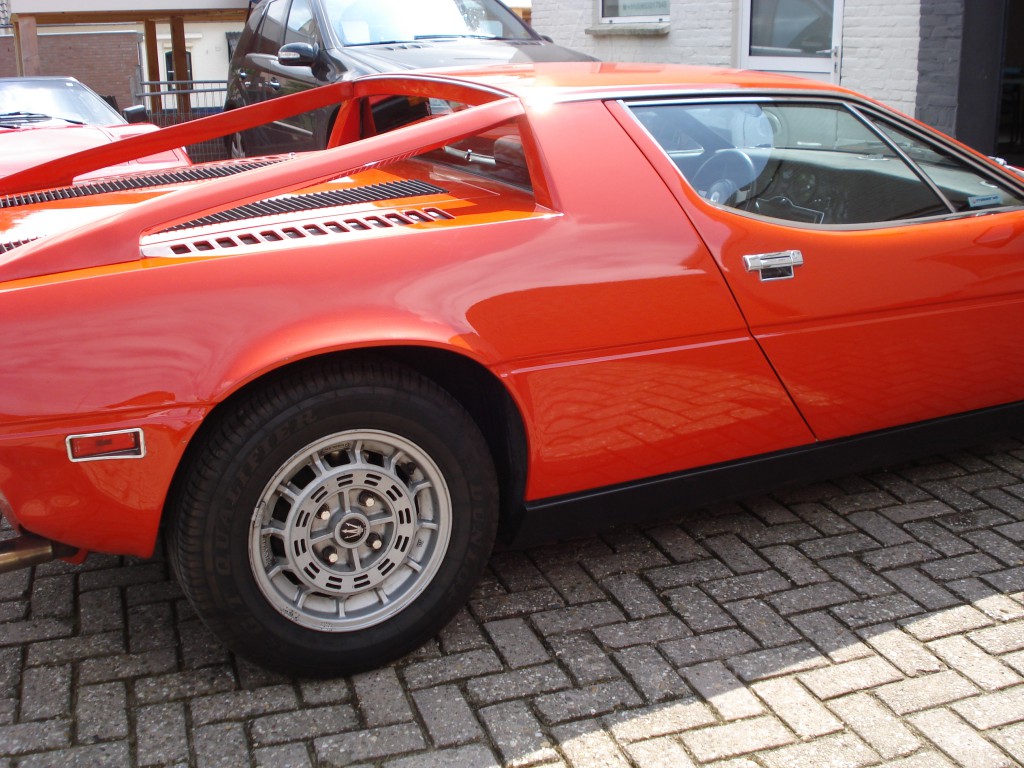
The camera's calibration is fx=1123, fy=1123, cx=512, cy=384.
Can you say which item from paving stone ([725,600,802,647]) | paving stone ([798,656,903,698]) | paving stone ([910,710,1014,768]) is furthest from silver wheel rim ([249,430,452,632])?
paving stone ([910,710,1014,768])

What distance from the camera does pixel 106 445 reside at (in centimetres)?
246

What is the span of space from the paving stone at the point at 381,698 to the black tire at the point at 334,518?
39 millimetres

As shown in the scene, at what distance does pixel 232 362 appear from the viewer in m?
2.50

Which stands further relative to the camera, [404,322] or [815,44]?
[815,44]

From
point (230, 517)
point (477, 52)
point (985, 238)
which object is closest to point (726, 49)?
point (477, 52)

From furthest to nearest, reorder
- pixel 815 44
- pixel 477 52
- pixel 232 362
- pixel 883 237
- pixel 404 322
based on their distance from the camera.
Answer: pixel 815 44
pixel 477 52
pixel 883 237
pixel 404 322
pixel 232 362

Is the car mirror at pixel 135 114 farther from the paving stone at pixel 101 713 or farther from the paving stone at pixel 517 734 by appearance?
the paving stone at pixel 517 734

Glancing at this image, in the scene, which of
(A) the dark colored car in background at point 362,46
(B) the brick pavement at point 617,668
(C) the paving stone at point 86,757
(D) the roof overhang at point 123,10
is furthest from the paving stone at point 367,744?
(D) the roof overhang at point 123,10

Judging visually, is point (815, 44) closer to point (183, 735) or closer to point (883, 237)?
point (883, 237)

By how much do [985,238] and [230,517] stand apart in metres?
2.50

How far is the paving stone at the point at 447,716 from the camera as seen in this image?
258 centimetres

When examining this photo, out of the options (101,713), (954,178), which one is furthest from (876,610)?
(101,713)

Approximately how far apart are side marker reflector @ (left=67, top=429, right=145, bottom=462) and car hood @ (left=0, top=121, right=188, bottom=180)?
337cm

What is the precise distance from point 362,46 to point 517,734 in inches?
231
